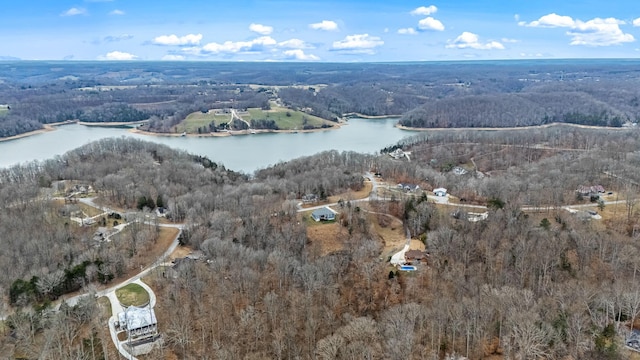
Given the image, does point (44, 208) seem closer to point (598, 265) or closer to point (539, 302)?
point (539, 302)

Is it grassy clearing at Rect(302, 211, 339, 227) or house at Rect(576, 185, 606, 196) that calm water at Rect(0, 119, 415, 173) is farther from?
house at Rect(576, 185, 606, 196)

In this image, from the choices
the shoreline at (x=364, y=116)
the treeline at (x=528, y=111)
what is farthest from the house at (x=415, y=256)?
the shoreline at (x=364, y=116)

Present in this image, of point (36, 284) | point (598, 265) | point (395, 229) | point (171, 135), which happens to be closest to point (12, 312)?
point (36, 284)

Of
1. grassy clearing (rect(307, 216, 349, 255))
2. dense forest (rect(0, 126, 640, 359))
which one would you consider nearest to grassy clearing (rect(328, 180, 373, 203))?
dense forest (rect(0, 126, 640, 359))

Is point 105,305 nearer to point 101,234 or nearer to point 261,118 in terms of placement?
point 101,234

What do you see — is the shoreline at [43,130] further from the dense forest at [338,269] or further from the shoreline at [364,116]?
the shoreline at [364,116]
